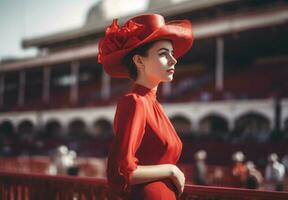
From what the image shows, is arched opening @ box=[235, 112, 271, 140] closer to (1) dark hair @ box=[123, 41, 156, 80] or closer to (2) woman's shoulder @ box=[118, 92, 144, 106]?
(1) dark hair @ box=[123, 41, 156, 80]

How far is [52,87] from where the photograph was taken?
45562 millimetres

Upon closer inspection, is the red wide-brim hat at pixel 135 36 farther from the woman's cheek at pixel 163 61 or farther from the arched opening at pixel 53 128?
the arched opening at pixel 53 128

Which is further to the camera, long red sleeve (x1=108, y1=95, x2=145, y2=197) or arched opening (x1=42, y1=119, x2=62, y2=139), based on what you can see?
arched opening (x1=42, y1=119, x2=62, y2=139)

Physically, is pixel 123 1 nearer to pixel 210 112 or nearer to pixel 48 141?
pixel 48 141

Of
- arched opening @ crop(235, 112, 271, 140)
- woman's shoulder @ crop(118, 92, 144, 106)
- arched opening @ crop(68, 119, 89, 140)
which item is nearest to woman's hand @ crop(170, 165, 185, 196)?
woman's shoulder @ crop(118, 92, 144, 106)

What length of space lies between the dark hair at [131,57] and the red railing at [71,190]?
4.12 ft

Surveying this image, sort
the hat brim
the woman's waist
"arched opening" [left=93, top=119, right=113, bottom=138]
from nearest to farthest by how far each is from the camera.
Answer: the woman's waist, the hat brim, "arched opening" [left=93, top=119, right=113, bottom=138]

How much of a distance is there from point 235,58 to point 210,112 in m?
7.09

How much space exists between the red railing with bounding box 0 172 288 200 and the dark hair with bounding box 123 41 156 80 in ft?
4.12

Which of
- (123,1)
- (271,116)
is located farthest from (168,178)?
(123,1)

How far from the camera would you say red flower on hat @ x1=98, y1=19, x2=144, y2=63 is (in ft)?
9.96

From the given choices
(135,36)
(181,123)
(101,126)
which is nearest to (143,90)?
(135,36)

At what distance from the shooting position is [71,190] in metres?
5.06

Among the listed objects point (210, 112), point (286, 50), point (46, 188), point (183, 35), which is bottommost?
point (210, 112)
